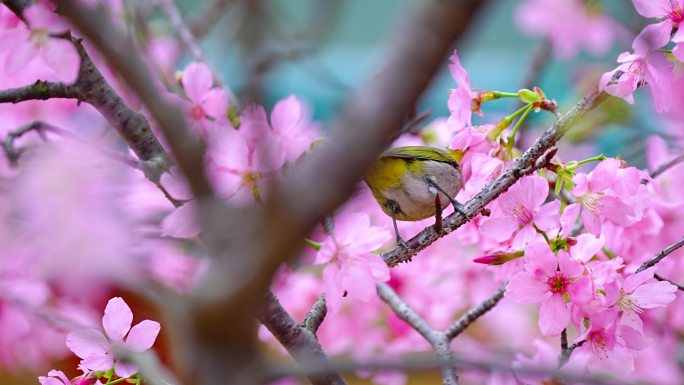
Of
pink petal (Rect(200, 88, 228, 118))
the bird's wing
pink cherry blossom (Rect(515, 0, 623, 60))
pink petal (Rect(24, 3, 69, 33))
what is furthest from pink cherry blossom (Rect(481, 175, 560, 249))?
pink cherry blossom (Rect(515, 0, 623, 60))

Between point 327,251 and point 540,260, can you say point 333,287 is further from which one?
point 540,260

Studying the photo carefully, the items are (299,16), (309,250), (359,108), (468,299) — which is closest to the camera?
(359,108)

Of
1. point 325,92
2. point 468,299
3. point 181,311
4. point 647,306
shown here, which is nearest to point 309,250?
point 468,299

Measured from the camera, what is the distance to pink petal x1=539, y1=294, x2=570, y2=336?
26.1 inches

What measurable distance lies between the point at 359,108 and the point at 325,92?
2.78 metres

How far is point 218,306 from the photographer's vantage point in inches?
12.7

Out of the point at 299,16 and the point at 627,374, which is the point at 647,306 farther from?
the point at 299,16

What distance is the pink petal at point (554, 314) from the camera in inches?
26.1

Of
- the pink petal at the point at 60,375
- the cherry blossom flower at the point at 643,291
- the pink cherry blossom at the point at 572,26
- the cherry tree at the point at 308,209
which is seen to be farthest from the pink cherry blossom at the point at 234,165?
the pink cherry blossom at the point at 572,26

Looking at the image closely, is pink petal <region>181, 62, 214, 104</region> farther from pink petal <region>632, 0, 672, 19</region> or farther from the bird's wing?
pink petal <region>632, 0, 672, 19</region>

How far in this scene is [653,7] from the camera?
0.68 m

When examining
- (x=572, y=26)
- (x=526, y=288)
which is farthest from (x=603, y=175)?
(x=572, y=26)

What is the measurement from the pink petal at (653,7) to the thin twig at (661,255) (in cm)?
20

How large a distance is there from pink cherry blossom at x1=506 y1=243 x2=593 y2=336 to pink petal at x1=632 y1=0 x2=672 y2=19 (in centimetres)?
23
